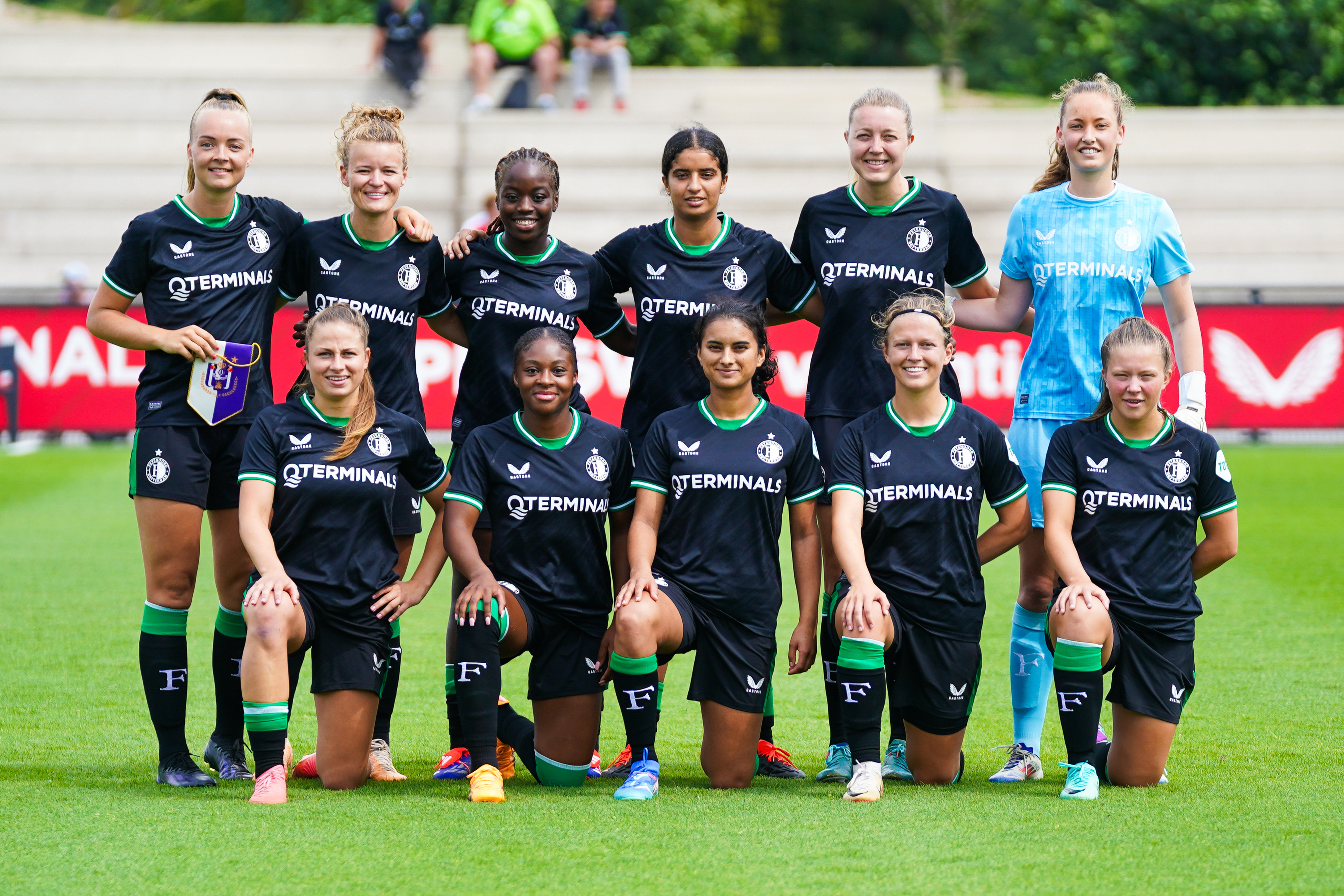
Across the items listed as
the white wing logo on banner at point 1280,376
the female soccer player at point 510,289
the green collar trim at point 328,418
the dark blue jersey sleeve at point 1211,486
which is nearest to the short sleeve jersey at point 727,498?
the female soccer player at point 510,289

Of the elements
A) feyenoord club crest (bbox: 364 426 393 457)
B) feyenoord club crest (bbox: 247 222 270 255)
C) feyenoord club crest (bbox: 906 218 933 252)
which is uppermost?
feyenoord club crest (bbox: 906 218 933 252)

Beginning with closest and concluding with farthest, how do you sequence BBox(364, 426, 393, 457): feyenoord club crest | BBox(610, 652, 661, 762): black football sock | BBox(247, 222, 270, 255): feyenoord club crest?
BBox(610, 652, 661, 762): black football sock
BBox(364, 426, 393, 457): feyenoord club crest
BBox(247, 222, 270, 255): feyenoord club crest

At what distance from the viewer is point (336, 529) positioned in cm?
483

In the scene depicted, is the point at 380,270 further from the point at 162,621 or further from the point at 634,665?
the point at 634,665

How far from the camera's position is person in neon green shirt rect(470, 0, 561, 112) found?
2089 cm

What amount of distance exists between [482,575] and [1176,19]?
25.7 meters

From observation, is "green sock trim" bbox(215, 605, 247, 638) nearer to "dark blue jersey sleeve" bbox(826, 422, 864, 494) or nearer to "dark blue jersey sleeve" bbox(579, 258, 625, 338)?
"dark blue jersey sleeve" bbox(579, 258, 625, 338)

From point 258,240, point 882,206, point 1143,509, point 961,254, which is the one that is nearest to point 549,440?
point 258,240

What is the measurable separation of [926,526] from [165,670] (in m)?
2.49

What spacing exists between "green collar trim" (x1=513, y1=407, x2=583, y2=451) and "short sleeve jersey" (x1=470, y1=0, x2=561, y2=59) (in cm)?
1682

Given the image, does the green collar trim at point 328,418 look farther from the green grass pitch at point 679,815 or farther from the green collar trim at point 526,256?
the green grass pitch at point 679,815

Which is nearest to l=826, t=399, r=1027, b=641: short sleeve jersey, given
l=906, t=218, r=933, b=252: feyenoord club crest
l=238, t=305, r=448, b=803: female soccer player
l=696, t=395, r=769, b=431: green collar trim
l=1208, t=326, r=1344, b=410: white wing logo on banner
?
l=696, t=395, r=769, b=431: green collar trim

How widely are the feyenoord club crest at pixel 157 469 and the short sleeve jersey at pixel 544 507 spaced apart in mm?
904

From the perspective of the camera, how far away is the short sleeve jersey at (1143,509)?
4895 millimetres
